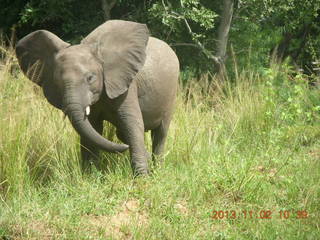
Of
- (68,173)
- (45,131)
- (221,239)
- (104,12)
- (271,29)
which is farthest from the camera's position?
(271,29)

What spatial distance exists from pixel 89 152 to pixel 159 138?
0.91 metres

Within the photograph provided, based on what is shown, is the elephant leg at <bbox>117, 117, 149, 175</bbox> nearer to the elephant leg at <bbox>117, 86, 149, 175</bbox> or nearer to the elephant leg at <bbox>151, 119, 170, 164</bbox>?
the elephant leg at <bbox>117, 86, 149, 175</bbox>

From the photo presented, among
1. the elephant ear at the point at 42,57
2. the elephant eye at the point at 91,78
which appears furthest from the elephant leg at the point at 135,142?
the elephant ear at the point at 42,57

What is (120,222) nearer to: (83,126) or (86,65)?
(83,126)

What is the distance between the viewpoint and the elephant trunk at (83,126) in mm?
4637

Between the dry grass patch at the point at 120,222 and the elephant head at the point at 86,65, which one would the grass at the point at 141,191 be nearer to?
the dry grass patch at the point at 120,222

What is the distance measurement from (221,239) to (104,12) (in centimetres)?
672

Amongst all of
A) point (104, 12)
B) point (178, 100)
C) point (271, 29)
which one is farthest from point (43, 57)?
point (271, 29)

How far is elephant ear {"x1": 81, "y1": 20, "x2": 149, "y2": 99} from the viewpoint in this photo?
5.08 m

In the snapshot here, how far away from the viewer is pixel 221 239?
4578 mm

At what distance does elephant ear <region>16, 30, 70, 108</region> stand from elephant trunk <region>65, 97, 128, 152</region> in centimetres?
53

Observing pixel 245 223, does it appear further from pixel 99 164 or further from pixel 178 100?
pixel 178 100
